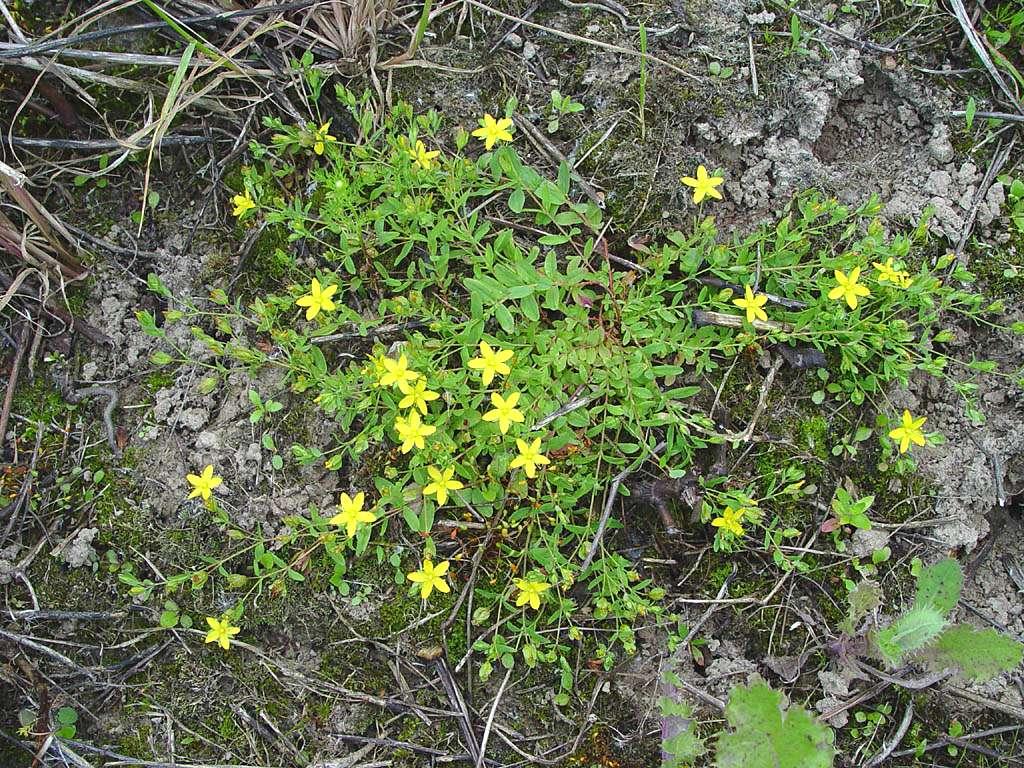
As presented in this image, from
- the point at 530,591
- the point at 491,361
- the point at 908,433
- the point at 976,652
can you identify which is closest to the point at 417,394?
the point at 491,361

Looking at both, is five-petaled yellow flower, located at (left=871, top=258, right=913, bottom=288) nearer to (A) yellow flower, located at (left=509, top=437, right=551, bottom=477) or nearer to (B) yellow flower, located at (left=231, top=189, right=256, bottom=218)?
(A) yellow flower, located at (left=509, top=437, right=551, bottom=477)

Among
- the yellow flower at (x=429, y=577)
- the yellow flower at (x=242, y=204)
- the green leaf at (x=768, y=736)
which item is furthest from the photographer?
the yellow flower at (x=242, y=204)

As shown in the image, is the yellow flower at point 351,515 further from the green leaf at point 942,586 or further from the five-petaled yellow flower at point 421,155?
the green leaf at point 942,586

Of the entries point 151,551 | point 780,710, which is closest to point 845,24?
point 780,710

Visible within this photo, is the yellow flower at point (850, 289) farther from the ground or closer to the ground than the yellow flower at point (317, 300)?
farther from the ground

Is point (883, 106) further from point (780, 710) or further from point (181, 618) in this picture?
point (181, 618)

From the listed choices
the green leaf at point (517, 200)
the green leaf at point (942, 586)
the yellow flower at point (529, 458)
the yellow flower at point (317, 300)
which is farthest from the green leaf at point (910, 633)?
the yellow flower at point (317, 300)

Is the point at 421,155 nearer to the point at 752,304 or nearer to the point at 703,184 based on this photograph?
the point at 703,184

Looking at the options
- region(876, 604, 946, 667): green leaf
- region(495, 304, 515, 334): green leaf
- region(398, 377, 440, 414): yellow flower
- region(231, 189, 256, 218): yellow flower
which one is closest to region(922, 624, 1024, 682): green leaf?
region(876, 604, 946, 667): green leaf
